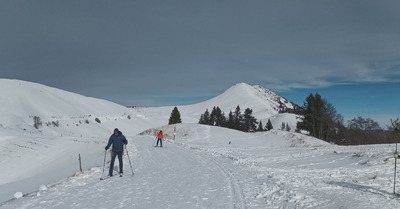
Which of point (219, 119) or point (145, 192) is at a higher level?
point (219, 119)

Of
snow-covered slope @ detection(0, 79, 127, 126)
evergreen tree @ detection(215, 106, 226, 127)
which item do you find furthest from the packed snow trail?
evergreen tree @ detection(215, 106, 226, 127)

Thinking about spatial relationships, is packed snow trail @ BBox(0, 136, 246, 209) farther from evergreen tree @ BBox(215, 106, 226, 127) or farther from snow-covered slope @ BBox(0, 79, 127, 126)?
evergreen tree @ BBox(215, 106, 226, 127)

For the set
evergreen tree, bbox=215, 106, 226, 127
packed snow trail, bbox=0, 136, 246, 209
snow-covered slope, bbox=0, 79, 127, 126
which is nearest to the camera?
packed snow trail, bbox=0, 136, 246, 209

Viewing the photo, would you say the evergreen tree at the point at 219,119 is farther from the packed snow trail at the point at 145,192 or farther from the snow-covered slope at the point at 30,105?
the packed snow trail at the point at 145,192

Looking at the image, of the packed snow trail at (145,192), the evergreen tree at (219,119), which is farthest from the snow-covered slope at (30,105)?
the packed snow trail at (145,192)

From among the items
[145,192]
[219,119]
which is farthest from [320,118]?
[145,192]

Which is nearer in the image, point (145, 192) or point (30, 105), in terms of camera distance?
point (145, 192)

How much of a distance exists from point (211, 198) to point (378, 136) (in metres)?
54.4

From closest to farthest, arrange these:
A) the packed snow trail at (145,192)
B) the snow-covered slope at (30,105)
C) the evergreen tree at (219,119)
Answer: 1. the packed snow trail at (145,192)
2. the snow-covered slope at (30,105)
3. the evergreen tree at (219,119)

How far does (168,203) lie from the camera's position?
29.9ft

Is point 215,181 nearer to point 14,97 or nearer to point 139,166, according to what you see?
point 139,166

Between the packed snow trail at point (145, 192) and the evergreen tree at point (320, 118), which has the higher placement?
the evergreen tree at point (320, 118)

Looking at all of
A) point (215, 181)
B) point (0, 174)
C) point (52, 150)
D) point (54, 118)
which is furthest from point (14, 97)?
point (215, 181)

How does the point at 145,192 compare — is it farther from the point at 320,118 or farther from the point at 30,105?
the point at 30,105
